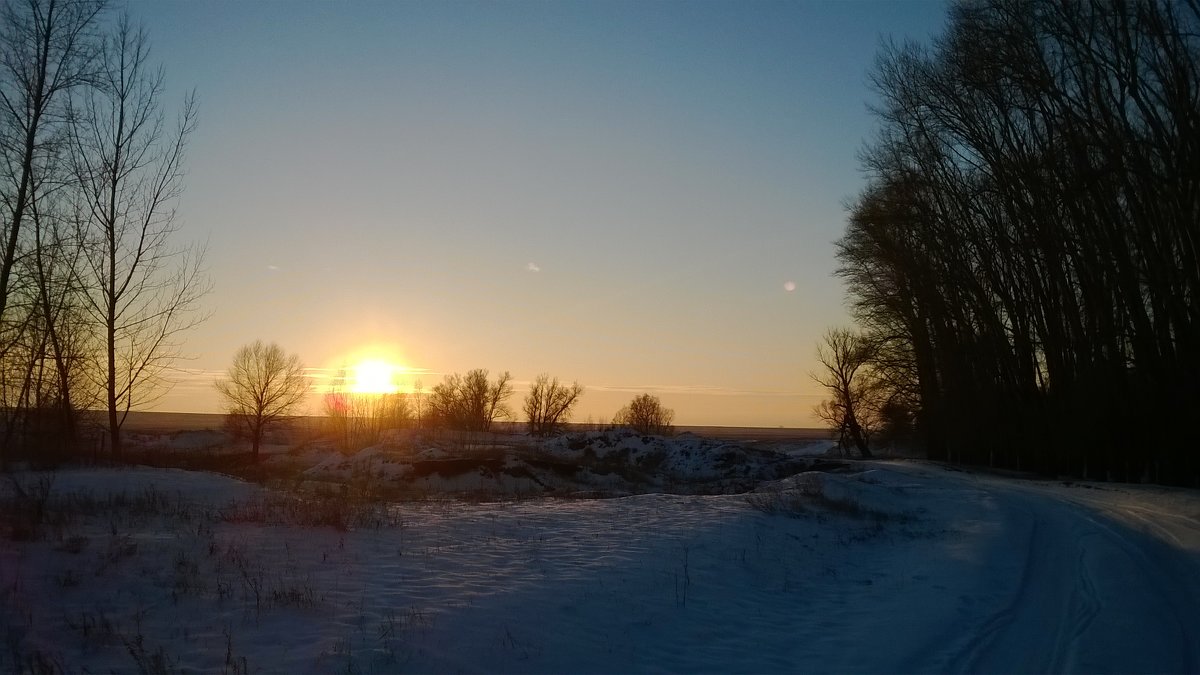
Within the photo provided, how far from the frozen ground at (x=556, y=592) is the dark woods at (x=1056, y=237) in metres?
13.7

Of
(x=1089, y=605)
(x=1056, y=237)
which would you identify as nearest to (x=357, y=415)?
(x=1056, y=237)

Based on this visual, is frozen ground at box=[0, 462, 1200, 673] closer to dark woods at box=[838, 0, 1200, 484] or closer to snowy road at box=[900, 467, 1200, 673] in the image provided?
snowy road at box=[900, 467, 1200, 673]

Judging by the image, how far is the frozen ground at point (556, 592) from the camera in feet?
21.1

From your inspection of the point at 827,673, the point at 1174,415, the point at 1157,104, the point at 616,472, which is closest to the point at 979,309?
the point at 1174,415

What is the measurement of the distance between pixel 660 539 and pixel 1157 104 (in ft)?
74.3

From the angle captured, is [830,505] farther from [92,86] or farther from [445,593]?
[92,86]

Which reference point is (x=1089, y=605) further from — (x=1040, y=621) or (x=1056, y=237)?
(x=1056, y=237)

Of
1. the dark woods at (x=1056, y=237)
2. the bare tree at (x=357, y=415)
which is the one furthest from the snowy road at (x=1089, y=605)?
the bare tree at (x=357, y=415)

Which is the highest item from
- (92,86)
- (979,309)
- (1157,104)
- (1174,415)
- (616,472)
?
(1157,104)

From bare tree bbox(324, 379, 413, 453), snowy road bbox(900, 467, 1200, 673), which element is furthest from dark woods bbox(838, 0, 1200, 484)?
bare tree bbox(324, 379, 413, 453)

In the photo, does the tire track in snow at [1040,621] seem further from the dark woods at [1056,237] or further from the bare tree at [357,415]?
the bare tree at [357,415]

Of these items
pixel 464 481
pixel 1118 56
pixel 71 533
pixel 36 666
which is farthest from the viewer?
pixel 464 481

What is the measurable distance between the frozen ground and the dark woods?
539 inches

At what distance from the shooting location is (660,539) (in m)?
11.7
